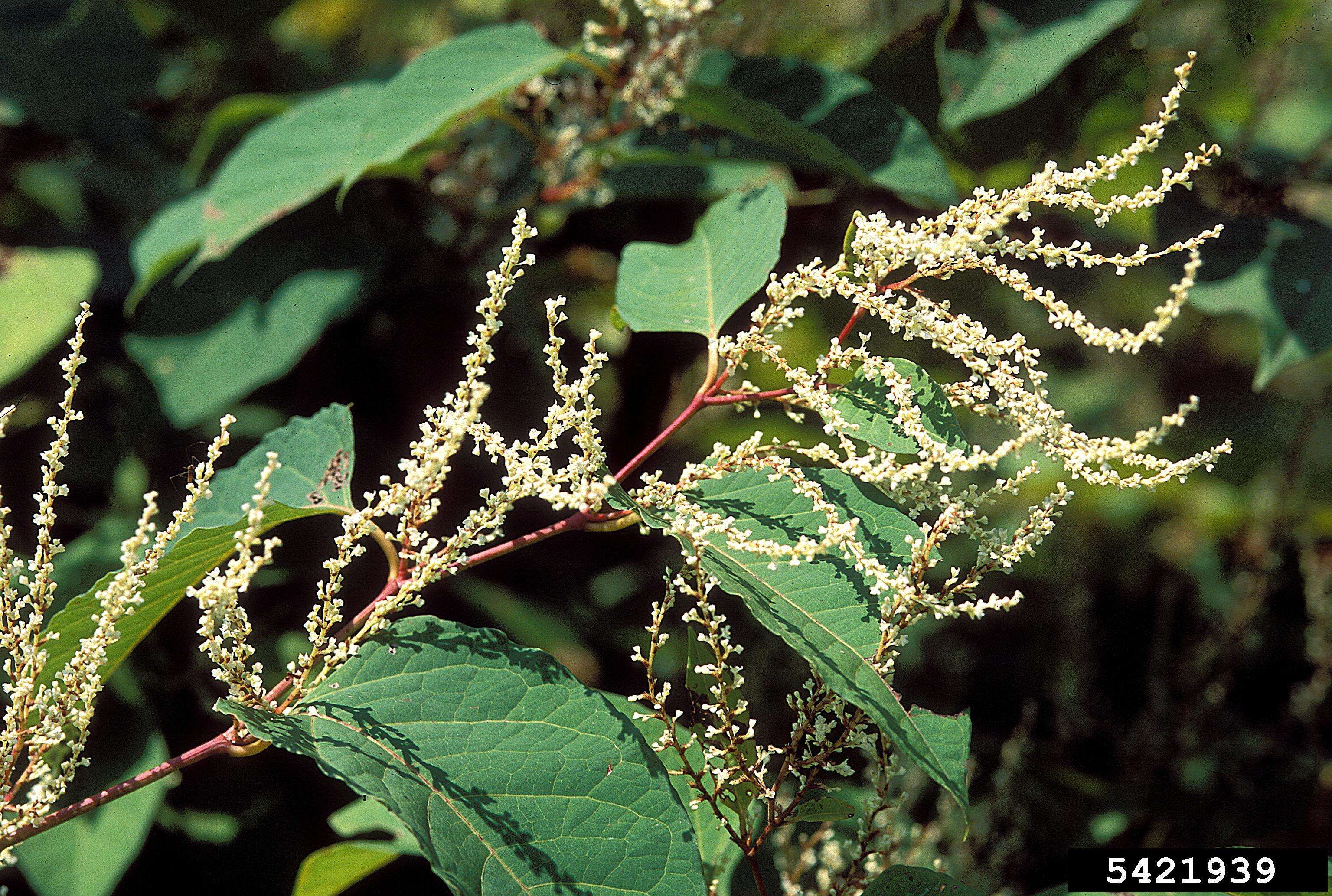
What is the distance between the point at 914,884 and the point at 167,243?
5.40 ft

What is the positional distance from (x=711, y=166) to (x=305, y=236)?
862mm

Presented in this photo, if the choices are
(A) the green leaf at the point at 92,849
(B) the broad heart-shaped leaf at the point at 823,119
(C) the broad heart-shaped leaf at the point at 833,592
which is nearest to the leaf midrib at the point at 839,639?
(C) the broad heart-shaped leaf at the point at 833,592

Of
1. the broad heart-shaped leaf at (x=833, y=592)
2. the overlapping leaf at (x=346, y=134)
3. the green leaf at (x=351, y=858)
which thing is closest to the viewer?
the broad heart-shaped leaf at (x=833, y=592)

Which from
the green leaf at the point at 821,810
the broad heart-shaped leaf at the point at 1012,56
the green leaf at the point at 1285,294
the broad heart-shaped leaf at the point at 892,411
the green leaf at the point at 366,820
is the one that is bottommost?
the green leaf at the point at 366,820

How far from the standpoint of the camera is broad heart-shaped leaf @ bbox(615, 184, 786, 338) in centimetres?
117

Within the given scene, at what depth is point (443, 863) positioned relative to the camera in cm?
85

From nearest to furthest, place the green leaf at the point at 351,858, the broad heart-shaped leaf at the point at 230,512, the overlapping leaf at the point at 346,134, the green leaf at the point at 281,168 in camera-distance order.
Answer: the broad heart-shaped leaf at the point at 230,512, the green leaf at the point at 351,858, the overlapping leaf at the point at 346,134, the green leaf at the point at 281,168

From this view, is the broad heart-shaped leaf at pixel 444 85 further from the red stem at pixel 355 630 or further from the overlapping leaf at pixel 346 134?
the red stem at pixel 355 630

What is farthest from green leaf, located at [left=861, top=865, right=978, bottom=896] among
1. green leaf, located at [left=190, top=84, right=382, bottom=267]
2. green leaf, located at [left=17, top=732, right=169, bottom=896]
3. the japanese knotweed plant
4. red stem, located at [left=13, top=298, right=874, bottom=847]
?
green leaf, located at [left=190, top=84, right=382, bottom=267]

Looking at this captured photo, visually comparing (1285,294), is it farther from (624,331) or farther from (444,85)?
(444,85)

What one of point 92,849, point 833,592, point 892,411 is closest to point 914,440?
point 892,411

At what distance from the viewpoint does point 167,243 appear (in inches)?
73.4

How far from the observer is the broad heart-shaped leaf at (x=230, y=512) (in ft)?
3.44

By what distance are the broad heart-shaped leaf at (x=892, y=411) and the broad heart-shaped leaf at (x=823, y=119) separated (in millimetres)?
684
